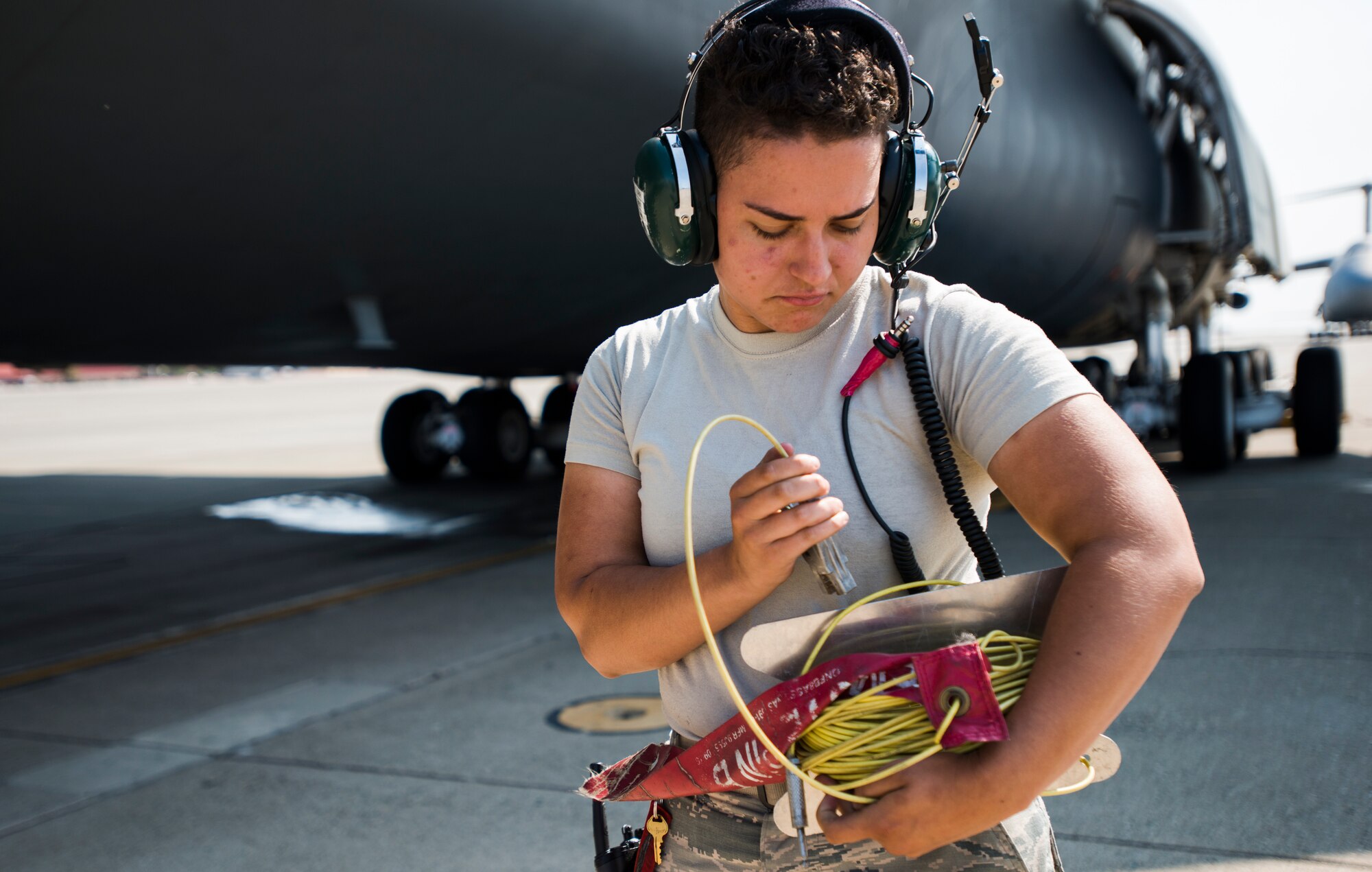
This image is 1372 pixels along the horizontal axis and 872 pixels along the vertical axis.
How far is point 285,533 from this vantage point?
8852 millimetres

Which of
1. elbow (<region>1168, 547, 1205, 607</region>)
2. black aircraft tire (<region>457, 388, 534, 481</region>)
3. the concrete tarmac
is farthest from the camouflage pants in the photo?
black aircraft tire (<region>457, 388, 534, 481</region>)

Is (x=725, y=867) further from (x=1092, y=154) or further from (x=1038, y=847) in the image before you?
(x=1092, y=154)

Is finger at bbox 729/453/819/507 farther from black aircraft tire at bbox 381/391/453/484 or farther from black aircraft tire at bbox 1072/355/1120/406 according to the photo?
black aircraft tire at bbox 1072/355/1120/406

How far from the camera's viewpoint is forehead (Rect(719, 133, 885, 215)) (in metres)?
1.21

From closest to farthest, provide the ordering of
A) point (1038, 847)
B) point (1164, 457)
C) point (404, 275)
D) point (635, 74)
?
point (1038, 847), point (635, 74), point (404, 275), point (1164, 457)

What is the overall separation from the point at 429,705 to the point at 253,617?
219cm

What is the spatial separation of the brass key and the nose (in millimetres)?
749

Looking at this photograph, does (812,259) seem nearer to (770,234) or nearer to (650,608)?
(770,234)

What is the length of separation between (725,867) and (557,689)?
124 inches

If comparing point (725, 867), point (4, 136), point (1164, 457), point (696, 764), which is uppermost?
point (4, 136)

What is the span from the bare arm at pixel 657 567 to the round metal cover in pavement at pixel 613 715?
8.42 feet

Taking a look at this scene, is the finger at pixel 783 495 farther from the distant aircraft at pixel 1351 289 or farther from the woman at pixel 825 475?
the distant aircraft at pixel 1351 289

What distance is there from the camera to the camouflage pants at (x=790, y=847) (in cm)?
122

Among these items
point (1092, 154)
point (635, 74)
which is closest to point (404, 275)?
point (635, 74)
